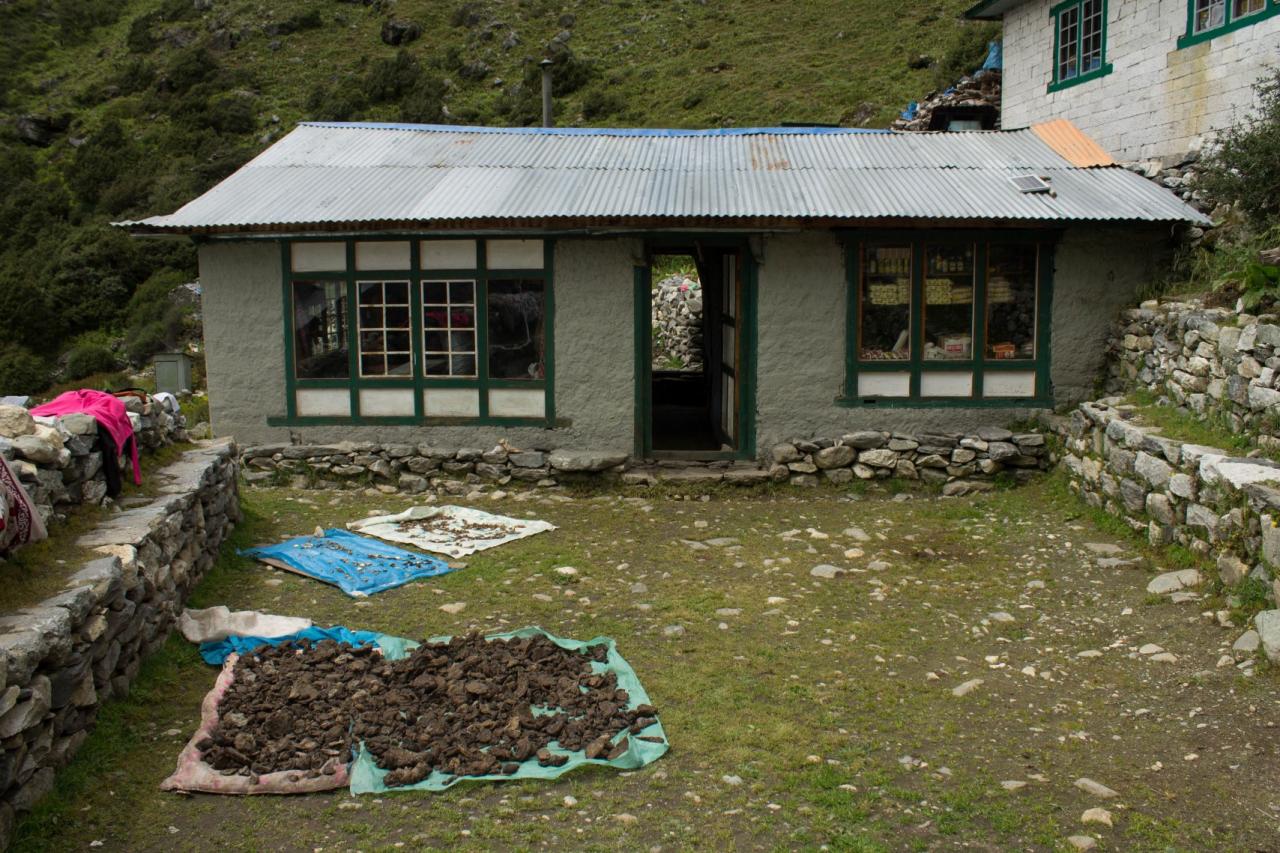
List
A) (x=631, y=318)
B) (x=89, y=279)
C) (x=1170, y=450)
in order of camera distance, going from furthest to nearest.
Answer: (x=89, y=279)
(x=631, y=318)
(x=1170, y=450)

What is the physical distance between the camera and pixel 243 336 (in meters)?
11.7

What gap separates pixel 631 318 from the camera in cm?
1142

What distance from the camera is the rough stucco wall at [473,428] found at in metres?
11.4

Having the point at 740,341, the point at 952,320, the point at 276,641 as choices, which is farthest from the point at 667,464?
the point at 276,641

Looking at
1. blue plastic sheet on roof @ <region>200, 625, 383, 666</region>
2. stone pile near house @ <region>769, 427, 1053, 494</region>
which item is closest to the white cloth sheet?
blue plastic sheet on roof @ <region>200, 625, 383, 666</region>

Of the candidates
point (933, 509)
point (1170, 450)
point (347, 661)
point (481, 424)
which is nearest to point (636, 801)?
point (347, 661)

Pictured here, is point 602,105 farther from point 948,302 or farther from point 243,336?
point 948,302

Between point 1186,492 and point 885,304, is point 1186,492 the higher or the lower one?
the lower one

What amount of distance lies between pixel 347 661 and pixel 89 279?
3289cm

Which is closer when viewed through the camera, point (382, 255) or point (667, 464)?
point (382, 255)

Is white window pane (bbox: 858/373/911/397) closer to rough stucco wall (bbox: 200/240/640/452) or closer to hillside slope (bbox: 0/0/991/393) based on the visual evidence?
rough stucco wall (bbox: 200/240/640/452)

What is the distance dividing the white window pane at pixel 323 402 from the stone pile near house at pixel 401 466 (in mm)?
Result: 367

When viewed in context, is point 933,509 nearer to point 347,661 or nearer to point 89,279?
point 347,661

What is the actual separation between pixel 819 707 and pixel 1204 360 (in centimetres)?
540
